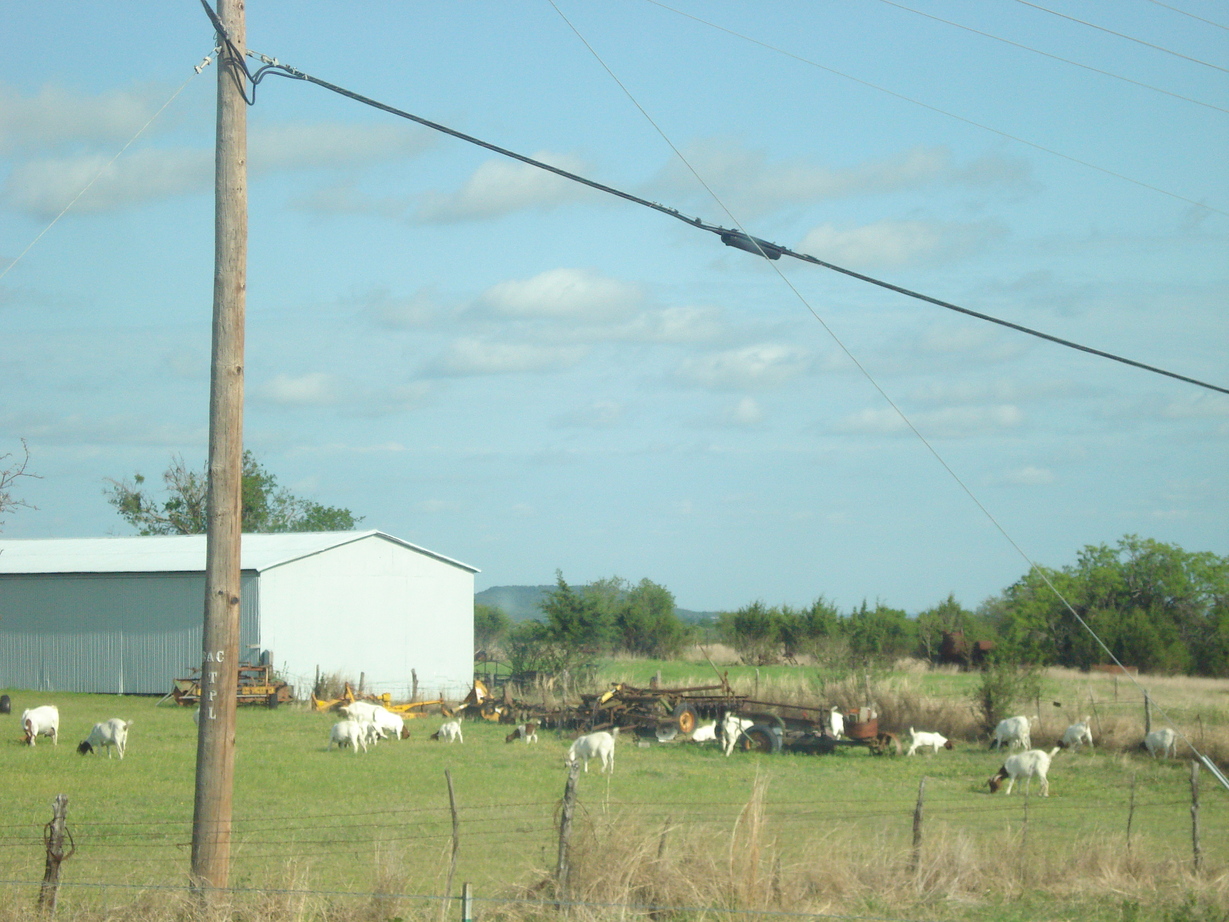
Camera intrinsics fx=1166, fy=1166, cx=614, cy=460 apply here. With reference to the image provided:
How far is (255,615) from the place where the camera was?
4128 cm

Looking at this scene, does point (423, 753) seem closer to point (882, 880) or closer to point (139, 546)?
point (882, 880)

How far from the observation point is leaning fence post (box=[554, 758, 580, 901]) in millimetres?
9789

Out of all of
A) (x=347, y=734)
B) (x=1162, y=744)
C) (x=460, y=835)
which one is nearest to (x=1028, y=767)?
(x=1162, y=744)

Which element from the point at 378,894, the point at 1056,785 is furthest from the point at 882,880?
the point at 1056,785

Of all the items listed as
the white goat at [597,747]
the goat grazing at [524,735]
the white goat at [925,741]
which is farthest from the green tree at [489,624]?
the white goat at [597,747]

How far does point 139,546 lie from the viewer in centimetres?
5250

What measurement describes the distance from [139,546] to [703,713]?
30.2 meters

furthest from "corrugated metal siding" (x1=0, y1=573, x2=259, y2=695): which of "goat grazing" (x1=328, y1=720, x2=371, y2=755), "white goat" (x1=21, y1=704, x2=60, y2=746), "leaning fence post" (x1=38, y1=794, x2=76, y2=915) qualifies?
"leaning fence post" (x1=38, y1=794, x2=76, y2=915)

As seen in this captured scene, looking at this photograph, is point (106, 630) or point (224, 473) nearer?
point (224, 473)

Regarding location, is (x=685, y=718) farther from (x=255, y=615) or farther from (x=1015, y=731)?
(x=255, y=615)

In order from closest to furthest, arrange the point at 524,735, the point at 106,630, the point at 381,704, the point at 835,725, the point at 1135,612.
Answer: the point at 835,725
the point at 524,735
the point at 381,704
the point at 106,630
the point at 1135,612

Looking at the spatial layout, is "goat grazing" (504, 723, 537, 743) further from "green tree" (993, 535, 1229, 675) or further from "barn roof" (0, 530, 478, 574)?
"green tree" (993, 535, 1229, 675)

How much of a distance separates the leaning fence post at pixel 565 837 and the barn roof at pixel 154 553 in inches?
1315

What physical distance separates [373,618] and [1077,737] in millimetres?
28157
